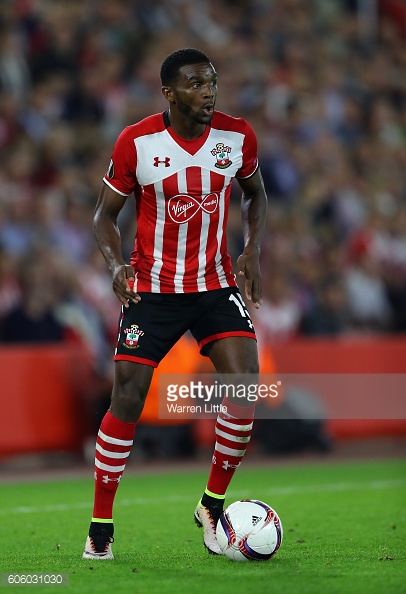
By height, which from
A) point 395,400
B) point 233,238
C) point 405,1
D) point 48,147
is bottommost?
point 395,400

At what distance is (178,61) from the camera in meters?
6.04

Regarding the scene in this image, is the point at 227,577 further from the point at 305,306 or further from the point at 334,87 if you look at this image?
the point at 334,87

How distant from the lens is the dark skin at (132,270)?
19.5 ft

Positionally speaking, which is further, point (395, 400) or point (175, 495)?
point (395, 400)

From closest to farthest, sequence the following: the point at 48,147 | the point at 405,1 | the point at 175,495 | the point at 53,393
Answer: the point at 175,495 < the point at 53,393 < the point at 48,147 < the point at 405,1

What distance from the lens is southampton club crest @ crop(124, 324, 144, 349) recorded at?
5980mm

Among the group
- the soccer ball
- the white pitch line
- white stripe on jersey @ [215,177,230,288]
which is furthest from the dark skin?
the white pitch line

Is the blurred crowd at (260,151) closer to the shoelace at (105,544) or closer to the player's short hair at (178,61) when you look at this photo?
the player's short hair at (178,61)

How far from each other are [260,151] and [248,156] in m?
9.05

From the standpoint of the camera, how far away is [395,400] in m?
13.3

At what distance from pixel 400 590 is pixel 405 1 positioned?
1789cm

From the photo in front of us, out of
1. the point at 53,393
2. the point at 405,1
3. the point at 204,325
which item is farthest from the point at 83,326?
the point at 405,1

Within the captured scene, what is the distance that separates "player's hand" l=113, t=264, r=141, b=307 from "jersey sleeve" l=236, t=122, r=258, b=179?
91cm

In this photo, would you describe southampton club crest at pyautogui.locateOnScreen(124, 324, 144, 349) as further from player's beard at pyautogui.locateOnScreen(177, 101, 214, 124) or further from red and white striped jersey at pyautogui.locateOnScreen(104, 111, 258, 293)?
player's beard at pyautogui.locateOnScreen(177, 101, 214, 124)
